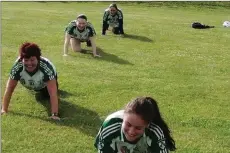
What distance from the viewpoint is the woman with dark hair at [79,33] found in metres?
12.5

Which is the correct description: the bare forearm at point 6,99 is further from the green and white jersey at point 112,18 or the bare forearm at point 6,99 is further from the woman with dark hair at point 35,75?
the green and white jersey at point 112,18

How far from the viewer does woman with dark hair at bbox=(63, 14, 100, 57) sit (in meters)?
12.5

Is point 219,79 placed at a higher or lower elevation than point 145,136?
lower

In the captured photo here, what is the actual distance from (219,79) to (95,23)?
11.1 meters

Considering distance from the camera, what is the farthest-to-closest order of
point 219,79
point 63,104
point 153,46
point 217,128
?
point 153,46 → point 219,79 → point 63,104 → point 217,128

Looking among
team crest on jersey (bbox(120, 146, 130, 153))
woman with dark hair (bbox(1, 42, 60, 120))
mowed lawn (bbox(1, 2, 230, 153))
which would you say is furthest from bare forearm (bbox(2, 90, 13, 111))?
team crest on jersey (bbox(120, 146, 130, 153))

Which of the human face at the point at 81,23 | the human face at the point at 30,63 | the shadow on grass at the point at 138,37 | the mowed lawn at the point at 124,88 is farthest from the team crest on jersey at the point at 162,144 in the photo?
the shadow on grass at the point at 138,37

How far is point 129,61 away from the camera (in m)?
12.1

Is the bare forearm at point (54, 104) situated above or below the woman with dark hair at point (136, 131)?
below

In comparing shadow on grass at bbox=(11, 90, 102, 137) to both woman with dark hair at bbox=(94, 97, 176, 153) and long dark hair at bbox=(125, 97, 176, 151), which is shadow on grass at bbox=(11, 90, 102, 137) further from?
long dark hair at bbox=(125, 97, 176, 151)

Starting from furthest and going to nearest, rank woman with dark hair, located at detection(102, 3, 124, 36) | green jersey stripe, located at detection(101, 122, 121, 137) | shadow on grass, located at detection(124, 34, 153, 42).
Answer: woman with dark hair, located at detection(102, 3, 124, 36) < shadow on grass, located at detection(124, 34, 153, 42) < green jersey stripe, located at detection(101, 122, 121, 137)

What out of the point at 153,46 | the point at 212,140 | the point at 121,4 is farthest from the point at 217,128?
the point at 121,4

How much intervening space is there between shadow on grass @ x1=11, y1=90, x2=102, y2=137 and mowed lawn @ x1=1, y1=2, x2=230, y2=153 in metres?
0.02

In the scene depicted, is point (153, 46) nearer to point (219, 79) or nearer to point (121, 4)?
point (219, 79)
